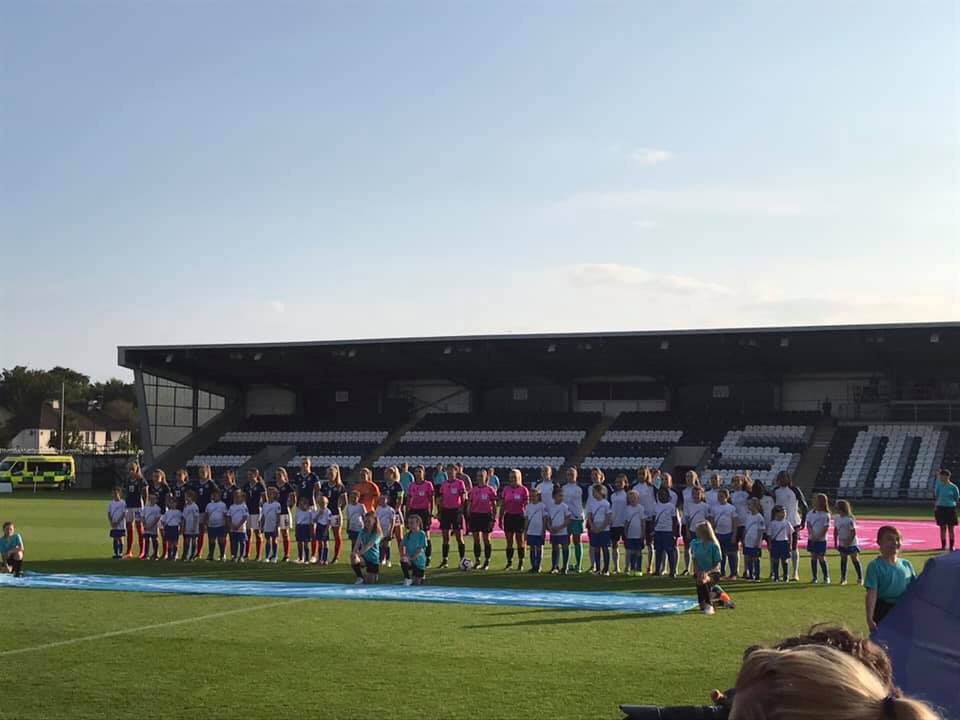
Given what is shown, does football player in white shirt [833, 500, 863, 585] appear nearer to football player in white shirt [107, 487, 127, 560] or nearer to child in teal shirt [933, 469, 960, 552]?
child in teal shirt [933, 469, 960, 552]

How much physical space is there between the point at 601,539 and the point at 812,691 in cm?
1635

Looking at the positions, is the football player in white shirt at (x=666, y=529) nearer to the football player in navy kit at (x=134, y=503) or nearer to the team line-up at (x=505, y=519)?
the team line-up at (x=505, y=519)

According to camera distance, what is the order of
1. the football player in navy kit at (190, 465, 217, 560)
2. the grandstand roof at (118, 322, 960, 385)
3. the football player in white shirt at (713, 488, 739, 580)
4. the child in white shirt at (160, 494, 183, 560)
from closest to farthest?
the football player in white shirt at (713, 488, 739, 580) → the child in white shirt at (160, 494, 183, 560) → the football player in navy kit at (190, 465, 217, 560) → the grandstand roof at (118, 322, 960, 385)

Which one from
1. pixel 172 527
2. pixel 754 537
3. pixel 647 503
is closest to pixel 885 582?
pixel 754 537

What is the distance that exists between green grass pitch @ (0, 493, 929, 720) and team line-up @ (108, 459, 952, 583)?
3.46ft

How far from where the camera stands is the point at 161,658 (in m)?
10.2

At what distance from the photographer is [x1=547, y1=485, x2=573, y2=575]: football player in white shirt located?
701 inches

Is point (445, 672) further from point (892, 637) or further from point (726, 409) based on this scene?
point (726, 409)

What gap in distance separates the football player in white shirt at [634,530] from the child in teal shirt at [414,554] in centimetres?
348

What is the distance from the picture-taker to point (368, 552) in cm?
1580

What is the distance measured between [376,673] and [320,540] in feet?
32.8

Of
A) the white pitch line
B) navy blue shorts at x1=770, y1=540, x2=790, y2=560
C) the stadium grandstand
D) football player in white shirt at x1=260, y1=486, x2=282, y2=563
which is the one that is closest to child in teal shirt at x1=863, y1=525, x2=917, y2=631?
the white pitch line

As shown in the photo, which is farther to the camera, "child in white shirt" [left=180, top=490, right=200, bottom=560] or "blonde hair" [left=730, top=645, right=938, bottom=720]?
"child in white shirt" [left=180, top=490, right=200, bottom=560]

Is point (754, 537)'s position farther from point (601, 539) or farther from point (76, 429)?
point (76, 429)
